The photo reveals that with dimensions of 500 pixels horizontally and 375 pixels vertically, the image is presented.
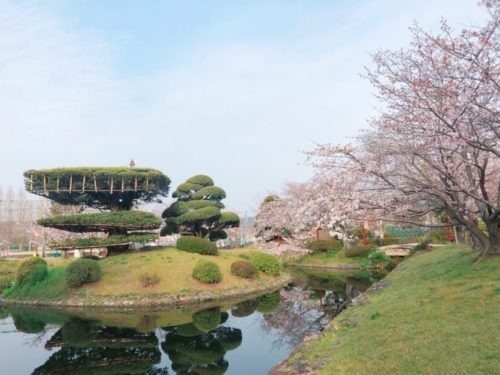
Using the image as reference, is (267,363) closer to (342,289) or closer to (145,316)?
(145,316)

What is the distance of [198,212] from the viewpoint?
93.4ft

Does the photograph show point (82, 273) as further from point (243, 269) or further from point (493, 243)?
point (493, 243)

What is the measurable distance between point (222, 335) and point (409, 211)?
24.8 ft

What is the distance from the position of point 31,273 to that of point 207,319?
10680 millimetres

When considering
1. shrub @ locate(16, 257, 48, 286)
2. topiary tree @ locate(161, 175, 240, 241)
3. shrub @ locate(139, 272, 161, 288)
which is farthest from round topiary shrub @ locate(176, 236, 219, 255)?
shrub @ locate(16, 257, 48, 286)

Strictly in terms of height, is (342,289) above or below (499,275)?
below

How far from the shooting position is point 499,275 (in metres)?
9.59

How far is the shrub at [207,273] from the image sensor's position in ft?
68.4

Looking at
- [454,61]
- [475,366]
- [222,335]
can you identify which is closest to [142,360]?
[222,335]

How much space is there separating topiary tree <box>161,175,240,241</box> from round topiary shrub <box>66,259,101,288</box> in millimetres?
9578

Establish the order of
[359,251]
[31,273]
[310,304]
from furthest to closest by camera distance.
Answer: [359,251], [31,273], [310,304]

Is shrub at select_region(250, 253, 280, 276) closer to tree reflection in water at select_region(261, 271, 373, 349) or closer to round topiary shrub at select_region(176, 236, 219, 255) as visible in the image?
tree reflection in water at select_region(261, 271, 373, 349)

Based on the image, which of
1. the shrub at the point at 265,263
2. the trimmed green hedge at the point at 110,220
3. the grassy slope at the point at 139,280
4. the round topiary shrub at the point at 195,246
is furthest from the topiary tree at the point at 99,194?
the shrub at the point at 265,263

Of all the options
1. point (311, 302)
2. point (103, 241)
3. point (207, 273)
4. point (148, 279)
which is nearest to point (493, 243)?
point (311, 302)
